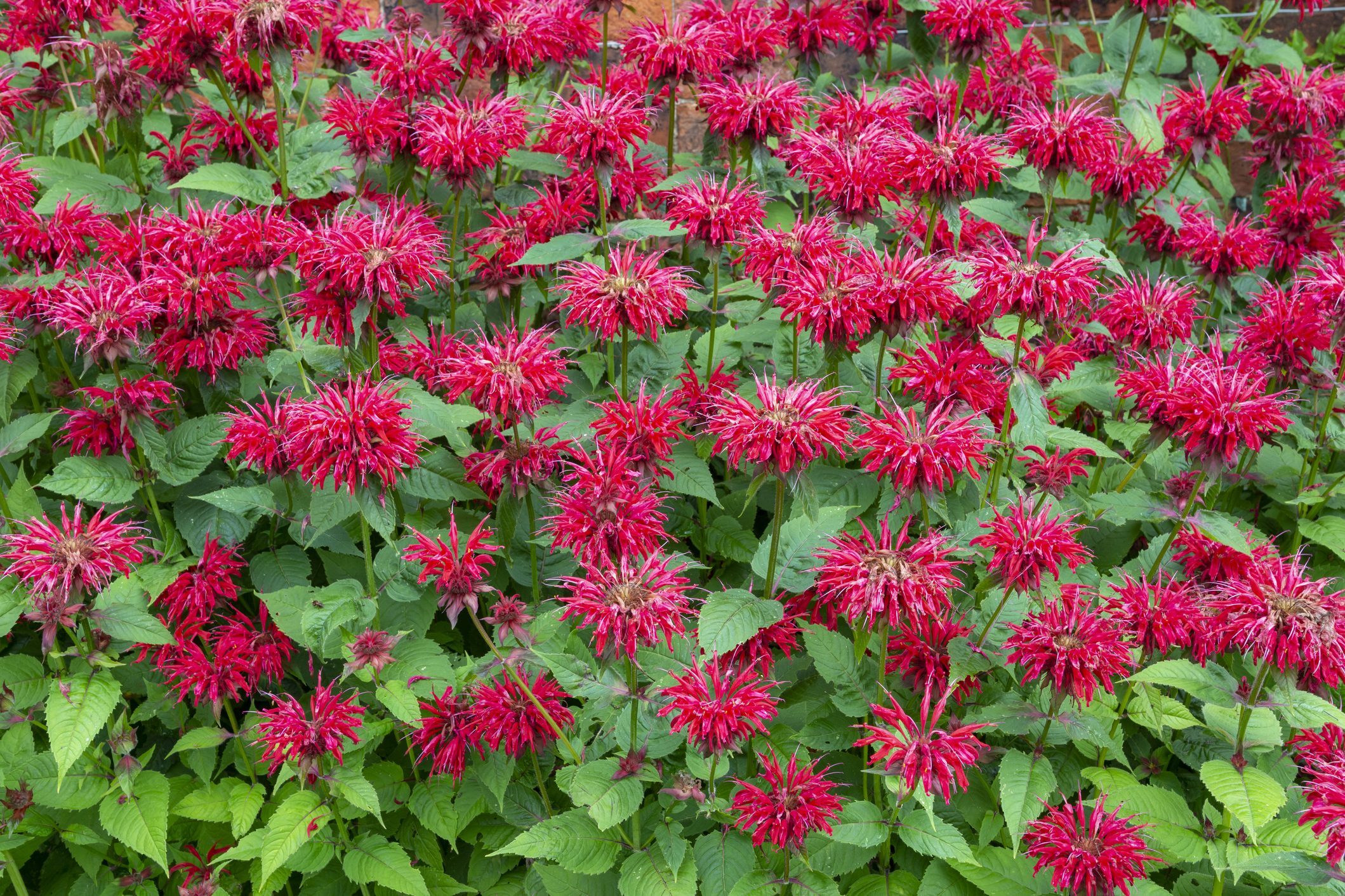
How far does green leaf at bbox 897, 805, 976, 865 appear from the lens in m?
1.93

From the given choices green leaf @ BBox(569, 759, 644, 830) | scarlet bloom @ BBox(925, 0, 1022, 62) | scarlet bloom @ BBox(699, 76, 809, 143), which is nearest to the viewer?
green leaf @ BBox(569, 759, 644, 830)

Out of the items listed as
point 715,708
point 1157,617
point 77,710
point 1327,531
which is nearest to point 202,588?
point 77,710

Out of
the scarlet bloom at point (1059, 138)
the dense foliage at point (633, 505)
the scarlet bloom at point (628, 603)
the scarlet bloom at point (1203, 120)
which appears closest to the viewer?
the scarlet bloom at point (628, 603)

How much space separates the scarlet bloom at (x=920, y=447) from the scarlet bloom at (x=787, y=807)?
0.54 m

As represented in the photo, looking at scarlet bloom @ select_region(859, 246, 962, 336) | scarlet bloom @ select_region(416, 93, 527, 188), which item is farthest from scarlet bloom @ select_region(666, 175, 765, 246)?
scarlet bloom @ select_region(416, 93, 527, 188)

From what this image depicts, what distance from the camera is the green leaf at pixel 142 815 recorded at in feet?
6.95

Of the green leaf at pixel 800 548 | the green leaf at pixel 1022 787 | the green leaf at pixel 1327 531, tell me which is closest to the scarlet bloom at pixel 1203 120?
the green leaf at pixel 1327 531

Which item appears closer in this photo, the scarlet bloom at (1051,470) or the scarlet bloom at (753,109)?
the scarlet bloom at (1051,470)

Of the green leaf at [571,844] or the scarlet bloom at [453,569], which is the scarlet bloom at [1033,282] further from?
the green leaf at [571,844]

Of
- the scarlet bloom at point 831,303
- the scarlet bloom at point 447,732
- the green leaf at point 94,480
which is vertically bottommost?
the scarlet bloom at point 447,732

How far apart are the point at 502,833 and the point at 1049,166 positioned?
193 cm

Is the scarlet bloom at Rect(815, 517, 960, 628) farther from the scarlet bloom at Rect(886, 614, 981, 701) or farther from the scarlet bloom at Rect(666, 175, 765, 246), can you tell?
the scarlet bloom at Rect(666, 175, 765, 246)

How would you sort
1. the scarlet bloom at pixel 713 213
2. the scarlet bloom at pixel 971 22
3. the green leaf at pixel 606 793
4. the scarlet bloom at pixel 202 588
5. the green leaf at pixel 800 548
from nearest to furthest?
the green leaf at pixel 606 793 < the green leaf at pixel 800 548 < the scarlet bloom at pixel 202 588 < the scarlet bloom at pixel 713 213 < the scarlet bloom at pixel 971 22

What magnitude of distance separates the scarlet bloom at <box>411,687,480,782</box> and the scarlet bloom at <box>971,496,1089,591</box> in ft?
3.41
